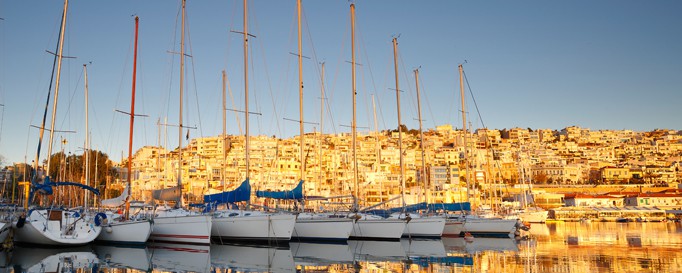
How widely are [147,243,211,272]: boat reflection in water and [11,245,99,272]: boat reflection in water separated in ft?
6.45

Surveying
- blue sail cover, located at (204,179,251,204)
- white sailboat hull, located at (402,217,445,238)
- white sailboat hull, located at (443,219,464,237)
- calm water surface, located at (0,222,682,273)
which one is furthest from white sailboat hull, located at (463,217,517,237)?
blue sail cover, located at (204,179,251,204)

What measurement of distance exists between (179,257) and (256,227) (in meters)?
5.03

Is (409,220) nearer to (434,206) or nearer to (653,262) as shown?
(434,206)

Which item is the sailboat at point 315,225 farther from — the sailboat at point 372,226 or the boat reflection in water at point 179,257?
the boat reflection in water at point 179,257

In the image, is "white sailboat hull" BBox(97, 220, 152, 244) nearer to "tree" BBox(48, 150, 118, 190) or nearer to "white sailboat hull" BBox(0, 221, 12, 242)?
"white sailboat hull" BBox(0, 221, 12, 242)

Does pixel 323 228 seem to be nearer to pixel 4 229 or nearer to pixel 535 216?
pixel 4 229

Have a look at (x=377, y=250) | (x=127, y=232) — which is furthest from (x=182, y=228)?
(x=377, y=250)

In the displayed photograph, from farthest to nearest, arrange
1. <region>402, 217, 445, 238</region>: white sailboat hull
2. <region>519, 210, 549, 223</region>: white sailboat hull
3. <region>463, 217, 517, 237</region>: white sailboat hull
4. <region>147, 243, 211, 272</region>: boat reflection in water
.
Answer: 1. <region>519, 210, 549, 223</region>: white sailboat hull
2. <region>463, 217, 517, 237</region>: white sailboat hull
3. <region>402, 217, 445, 238</region>: white sailboat hull
4. <region>147, 243, 211, 272</region>: boat reflection in water

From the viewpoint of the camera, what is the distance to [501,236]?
33.5 meters

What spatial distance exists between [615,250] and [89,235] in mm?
20795

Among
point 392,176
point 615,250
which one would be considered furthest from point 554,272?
point 392,176

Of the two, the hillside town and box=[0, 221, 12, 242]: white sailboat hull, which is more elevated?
the hillside town

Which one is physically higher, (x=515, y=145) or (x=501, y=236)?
(x=515, y=145)

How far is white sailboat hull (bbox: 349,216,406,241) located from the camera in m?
27.8
